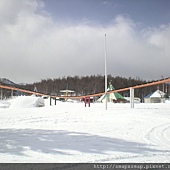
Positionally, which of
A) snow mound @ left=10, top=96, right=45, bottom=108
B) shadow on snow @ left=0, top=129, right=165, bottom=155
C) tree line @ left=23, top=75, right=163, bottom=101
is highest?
tree line @ left=23, top=75, right=163, bottom=101

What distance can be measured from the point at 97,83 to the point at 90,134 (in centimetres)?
7283

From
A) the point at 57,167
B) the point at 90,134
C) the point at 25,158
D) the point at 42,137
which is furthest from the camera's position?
the point at 90,134

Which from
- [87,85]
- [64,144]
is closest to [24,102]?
[64,144]

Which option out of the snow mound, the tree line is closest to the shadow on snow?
the snow mound

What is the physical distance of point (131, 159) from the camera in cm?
408

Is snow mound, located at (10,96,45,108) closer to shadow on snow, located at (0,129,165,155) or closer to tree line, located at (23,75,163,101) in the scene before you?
shadow on snow, located at (0,129,165,155)

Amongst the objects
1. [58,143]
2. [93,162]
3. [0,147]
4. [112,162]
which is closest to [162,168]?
[112,162]

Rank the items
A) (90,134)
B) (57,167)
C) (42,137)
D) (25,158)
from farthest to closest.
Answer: (90,134) < (42,137) < (25,158) < (57,167)

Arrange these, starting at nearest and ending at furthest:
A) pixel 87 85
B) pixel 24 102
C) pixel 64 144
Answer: pixel 64 144 < pixel 24 102 < pixel 87 85

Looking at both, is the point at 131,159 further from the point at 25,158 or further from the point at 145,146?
the point at 25,158

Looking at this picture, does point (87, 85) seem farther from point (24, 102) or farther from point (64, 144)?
point (64, 144)

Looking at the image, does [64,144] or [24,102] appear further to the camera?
[24,102]

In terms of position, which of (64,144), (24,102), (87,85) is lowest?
(64,144)

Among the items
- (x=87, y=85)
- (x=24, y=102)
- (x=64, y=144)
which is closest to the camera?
(x=64, y=144)
